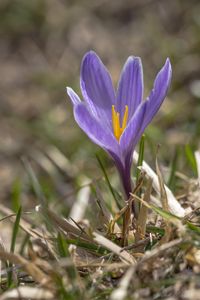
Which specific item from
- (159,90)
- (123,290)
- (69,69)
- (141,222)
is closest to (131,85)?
(159,90)

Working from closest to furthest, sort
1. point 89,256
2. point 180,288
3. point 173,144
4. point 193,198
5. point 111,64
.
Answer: point 180,288 → point 89,256 → point 193,198 → point 173,144 → point 111,64

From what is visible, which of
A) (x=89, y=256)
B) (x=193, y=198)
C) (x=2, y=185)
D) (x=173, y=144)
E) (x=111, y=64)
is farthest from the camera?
(x=111, y=64)

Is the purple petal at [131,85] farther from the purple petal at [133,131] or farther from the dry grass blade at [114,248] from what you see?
the dry grass blade at [114,248]

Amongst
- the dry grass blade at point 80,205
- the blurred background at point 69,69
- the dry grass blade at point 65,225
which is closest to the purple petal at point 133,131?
the dry grass blade at point 65,225

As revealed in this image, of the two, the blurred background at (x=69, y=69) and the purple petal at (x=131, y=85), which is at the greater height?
the purple petal at (x=131, y=85)

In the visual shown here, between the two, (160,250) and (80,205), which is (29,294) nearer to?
(160,250)

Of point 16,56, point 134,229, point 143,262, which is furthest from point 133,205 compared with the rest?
point 16,56

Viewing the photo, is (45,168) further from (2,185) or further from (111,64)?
(111,64)
